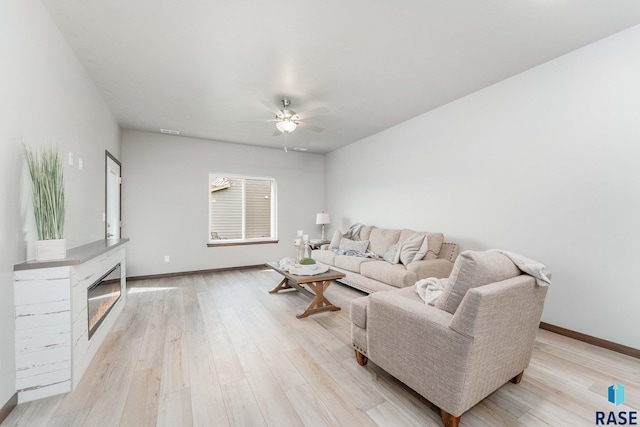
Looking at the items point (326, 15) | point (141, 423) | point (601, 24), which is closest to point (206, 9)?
point (326, 15)

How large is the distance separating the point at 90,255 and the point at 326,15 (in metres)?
2.65

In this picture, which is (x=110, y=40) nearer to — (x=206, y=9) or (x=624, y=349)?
(x=206, y=9)

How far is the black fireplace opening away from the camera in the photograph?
2.28 meters

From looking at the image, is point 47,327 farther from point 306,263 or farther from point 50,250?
point 306,263

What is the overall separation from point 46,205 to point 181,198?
3532 millimetres

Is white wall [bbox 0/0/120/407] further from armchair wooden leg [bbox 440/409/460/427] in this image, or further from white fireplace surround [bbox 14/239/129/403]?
armchair wooden leg [bbox 440/409/460/427]

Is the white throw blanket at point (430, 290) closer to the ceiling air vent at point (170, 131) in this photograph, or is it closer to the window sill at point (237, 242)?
the window sill at point (237, 242)

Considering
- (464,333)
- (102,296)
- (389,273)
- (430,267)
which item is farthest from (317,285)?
(102,296)

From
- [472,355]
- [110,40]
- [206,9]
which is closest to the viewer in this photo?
[472,355]

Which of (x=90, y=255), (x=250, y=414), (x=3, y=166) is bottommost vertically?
(x=250, y=414)

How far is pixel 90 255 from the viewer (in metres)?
2.11

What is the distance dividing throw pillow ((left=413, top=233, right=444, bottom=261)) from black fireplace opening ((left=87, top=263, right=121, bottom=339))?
11.7 feet

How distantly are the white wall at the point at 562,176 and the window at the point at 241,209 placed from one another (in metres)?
3.70

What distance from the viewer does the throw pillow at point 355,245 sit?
4707 mm
